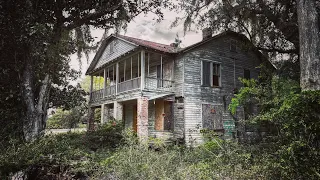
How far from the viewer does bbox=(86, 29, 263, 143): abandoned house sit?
13484 mm

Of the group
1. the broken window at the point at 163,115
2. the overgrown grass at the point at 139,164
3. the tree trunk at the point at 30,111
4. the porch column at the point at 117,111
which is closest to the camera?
the overgrown grass at the point at 139,164

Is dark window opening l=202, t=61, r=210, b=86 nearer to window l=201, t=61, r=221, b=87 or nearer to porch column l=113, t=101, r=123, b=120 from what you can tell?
window l=201, t=61, r=221, b=87

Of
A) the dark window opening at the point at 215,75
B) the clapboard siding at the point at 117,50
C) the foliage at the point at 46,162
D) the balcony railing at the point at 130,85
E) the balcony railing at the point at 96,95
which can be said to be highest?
the clapboard siding at the point at 117,50

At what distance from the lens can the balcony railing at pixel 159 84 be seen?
44.6 ft

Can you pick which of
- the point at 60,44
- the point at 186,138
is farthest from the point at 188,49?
the point at 60,44

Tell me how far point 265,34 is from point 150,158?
10440mm

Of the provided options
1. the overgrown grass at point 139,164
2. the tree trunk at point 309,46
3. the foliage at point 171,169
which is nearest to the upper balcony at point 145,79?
the overgrown grass at point 139,164

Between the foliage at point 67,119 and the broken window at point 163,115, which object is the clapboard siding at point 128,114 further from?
the foliage at point 67,119

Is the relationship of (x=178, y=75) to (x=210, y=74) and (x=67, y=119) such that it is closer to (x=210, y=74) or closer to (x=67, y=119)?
(x=210, y=74)

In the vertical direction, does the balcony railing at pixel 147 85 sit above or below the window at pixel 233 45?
below

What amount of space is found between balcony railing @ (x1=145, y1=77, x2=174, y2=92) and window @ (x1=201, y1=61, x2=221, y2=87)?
214cm

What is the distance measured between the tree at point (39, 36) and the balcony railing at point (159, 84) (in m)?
4.53

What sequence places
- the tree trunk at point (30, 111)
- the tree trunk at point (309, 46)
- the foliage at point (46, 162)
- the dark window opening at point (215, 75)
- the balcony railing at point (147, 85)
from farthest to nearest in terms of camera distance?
1. the dark window opening at point (215, 75)
2. the balcony railing at point (147, 85)
3. the tree trunk at point (30, 111)
4. the tree trunk at point (309, 46)
5. the foliage at point (46, 162)

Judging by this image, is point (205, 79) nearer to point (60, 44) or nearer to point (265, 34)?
point (265, 34)
